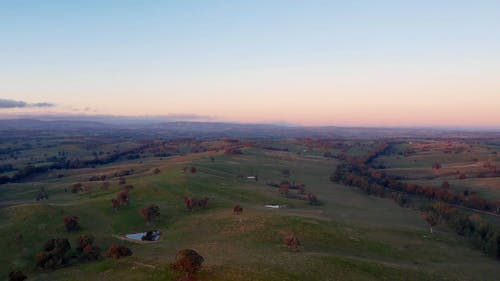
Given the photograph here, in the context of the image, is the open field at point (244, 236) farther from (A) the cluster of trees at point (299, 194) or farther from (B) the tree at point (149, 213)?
(A) the cluster of trees at point (299, 194)

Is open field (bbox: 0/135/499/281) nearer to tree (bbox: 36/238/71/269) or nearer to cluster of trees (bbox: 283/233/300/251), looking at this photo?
cluster of trees (bbox: 283/233/300/251)

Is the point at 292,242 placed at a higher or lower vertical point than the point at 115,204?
higher

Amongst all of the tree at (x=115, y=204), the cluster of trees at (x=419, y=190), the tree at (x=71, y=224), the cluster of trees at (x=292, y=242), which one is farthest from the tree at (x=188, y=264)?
the cluster of trees at (x=419, y=190)

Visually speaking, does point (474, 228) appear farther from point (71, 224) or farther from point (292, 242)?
point (71, 224)

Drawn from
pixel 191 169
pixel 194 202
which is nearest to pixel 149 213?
pixel 194 202

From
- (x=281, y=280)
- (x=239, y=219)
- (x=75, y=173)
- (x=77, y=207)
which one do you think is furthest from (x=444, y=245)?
(x=75, y=173)

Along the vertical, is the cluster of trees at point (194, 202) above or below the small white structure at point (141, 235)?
above

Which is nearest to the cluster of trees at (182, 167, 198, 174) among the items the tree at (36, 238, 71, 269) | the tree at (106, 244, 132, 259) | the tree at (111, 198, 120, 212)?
the tree at (111, 198, 120, 212)

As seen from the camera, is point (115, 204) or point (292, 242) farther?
point (115, 204)

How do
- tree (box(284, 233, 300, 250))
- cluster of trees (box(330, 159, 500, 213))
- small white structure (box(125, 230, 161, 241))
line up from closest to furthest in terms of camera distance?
tree (box(284, 233, 300, 250))
small white structure (box(125, 230, 161, 241))
cluster of trees (box(330, 159, 500, 213))

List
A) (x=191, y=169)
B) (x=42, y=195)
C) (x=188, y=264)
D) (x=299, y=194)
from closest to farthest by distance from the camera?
(x=188, y=264) → (x=42, y=195) → (x=299, y=194) → (x=191, y=169)

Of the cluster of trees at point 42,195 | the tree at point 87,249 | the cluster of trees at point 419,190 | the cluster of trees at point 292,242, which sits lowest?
the cluster of trees at point 42,195
